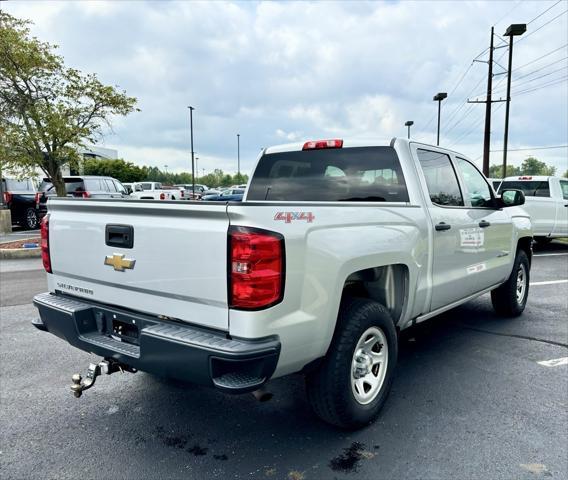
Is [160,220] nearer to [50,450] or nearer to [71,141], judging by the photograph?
[50,450]

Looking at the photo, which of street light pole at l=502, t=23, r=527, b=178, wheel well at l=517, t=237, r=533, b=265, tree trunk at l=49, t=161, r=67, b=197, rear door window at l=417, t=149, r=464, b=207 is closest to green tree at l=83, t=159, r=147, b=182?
tree trunk at l=49, t=161, r=67, b=197

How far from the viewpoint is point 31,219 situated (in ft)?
55.7

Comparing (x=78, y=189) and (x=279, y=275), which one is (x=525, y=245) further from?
(x=78, y=189)

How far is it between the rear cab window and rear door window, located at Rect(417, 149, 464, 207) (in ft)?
1.05

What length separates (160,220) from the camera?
253 centimetres

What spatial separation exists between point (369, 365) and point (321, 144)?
1.82 meters

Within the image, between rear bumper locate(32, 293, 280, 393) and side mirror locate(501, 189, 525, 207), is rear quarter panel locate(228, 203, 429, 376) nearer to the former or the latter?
rear bumper locate(32, 293, 280, 393)

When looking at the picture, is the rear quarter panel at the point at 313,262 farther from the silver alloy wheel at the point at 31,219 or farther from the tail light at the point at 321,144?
the silver alloy wheel at the point at 31,219

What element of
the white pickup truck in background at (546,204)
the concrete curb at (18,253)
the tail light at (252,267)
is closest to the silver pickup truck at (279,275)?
the tail light at (252,267)

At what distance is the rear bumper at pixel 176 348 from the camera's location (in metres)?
2.24

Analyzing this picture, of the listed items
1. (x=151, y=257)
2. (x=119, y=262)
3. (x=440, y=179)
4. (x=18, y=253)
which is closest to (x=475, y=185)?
(x=440, y=179)

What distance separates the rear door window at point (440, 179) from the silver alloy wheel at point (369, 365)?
1.30 meters

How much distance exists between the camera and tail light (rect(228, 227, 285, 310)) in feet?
7.33

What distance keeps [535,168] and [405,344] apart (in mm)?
110337
